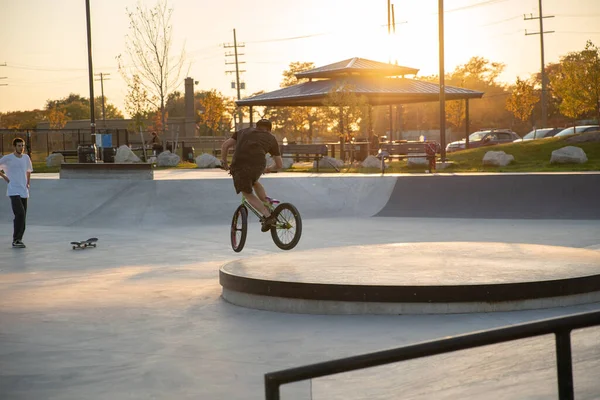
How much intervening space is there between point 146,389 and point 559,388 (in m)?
3.28

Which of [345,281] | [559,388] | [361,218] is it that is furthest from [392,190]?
[559,388]

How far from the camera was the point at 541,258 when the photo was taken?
29.3ft

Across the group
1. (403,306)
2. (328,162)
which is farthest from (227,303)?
(328,162)

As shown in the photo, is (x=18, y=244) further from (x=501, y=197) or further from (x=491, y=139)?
(x=491, y=139)

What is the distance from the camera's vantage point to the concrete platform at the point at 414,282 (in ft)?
23.5

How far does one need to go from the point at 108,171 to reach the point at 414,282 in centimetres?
1612

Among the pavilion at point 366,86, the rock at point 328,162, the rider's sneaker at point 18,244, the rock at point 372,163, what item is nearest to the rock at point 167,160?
the pavilion at point 366,86

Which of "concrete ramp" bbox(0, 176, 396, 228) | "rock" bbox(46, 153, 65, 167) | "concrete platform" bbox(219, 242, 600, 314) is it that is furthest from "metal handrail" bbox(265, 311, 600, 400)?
"rock" bbox(46, 153, 65, 167)

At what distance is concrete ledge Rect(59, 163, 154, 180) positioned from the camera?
21672 mm

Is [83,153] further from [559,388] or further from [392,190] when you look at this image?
[559,388]

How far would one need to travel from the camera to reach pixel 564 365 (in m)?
2.39

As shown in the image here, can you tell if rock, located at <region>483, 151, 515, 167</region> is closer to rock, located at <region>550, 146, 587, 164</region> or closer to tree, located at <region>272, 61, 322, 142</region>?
rock, located at <region>550, 146, 587, 164</region>

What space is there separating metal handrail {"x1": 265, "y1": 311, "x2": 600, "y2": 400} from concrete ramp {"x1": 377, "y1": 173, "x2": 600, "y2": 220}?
1465 centimetres

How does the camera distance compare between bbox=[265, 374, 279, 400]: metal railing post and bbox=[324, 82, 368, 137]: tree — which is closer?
bbox=[265, 374, 279, 400]: metal railing post
